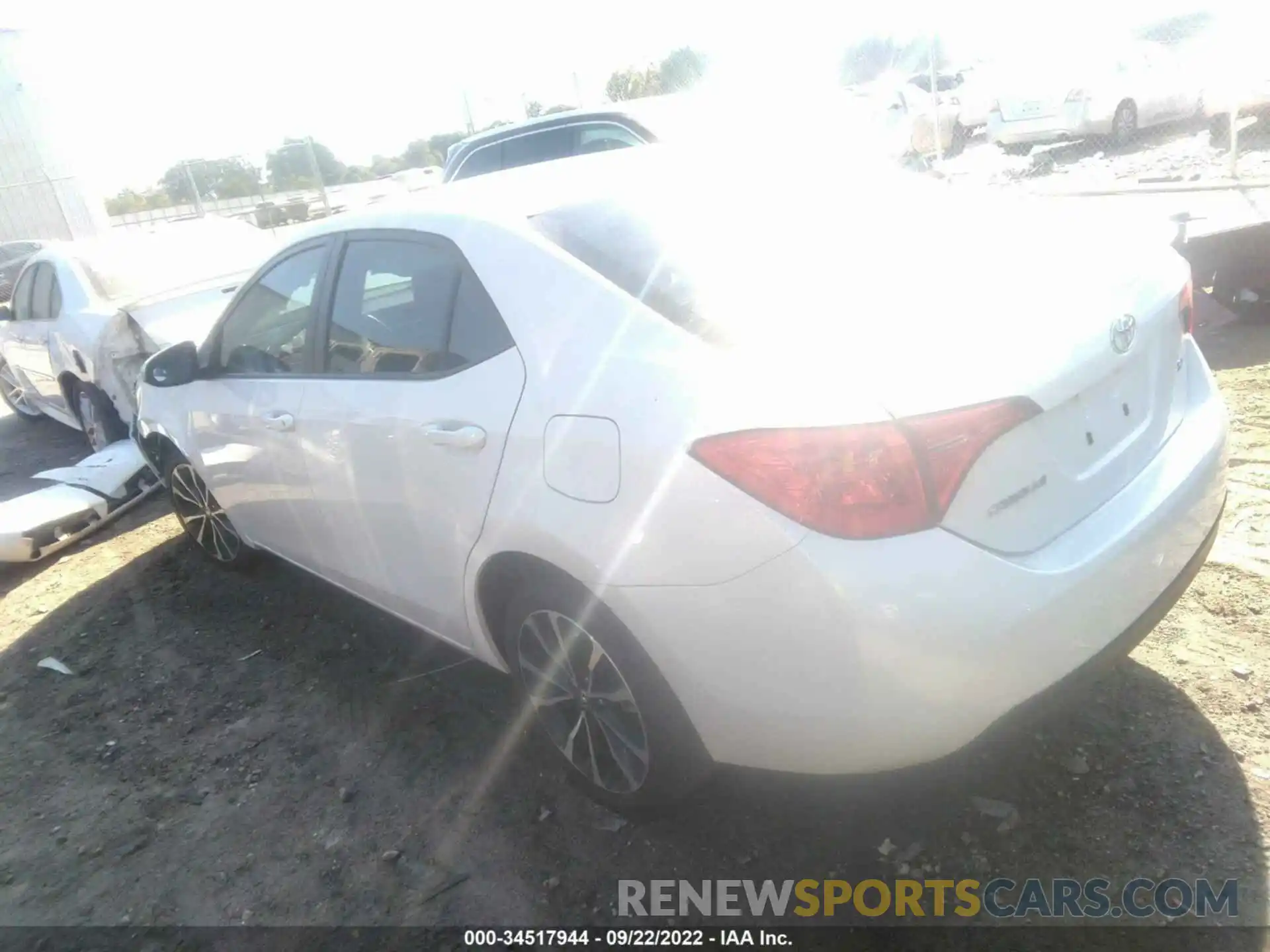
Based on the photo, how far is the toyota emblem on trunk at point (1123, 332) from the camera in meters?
2.27

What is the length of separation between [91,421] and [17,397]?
2.90 metres

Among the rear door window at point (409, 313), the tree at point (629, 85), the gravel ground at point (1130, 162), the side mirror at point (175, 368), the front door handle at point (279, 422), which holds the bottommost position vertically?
the gravel ground at point (1130, 162)

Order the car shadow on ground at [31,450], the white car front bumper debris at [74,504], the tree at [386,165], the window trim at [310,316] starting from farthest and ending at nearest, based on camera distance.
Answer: the tree at [386,165]
the car shadow on ground at [31,450]
the white car front bumper debris at [74,504]
the window trim at [310,316]

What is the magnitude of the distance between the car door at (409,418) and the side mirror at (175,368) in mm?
998

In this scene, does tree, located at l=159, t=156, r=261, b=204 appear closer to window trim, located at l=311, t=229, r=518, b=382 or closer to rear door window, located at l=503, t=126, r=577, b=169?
rear door window, located at l=503, t=126, r=577, b=169

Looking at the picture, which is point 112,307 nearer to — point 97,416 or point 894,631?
point 97,416

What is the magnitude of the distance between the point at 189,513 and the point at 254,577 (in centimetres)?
48

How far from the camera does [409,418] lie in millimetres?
2787

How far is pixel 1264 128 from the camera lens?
12633 millimetres

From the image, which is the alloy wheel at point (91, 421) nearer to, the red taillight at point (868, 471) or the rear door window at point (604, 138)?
the rear door window at point (604, 138)

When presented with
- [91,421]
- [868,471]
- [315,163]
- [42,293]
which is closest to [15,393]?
[42,293]

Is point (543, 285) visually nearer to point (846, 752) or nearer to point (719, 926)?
point (846, 752)

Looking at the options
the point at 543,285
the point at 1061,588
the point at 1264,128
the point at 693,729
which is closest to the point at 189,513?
the point at 543,285

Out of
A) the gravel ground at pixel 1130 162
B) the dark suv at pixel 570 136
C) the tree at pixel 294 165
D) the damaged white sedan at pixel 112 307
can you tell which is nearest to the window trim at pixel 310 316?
the damaged white sedan at pixel 112 307
